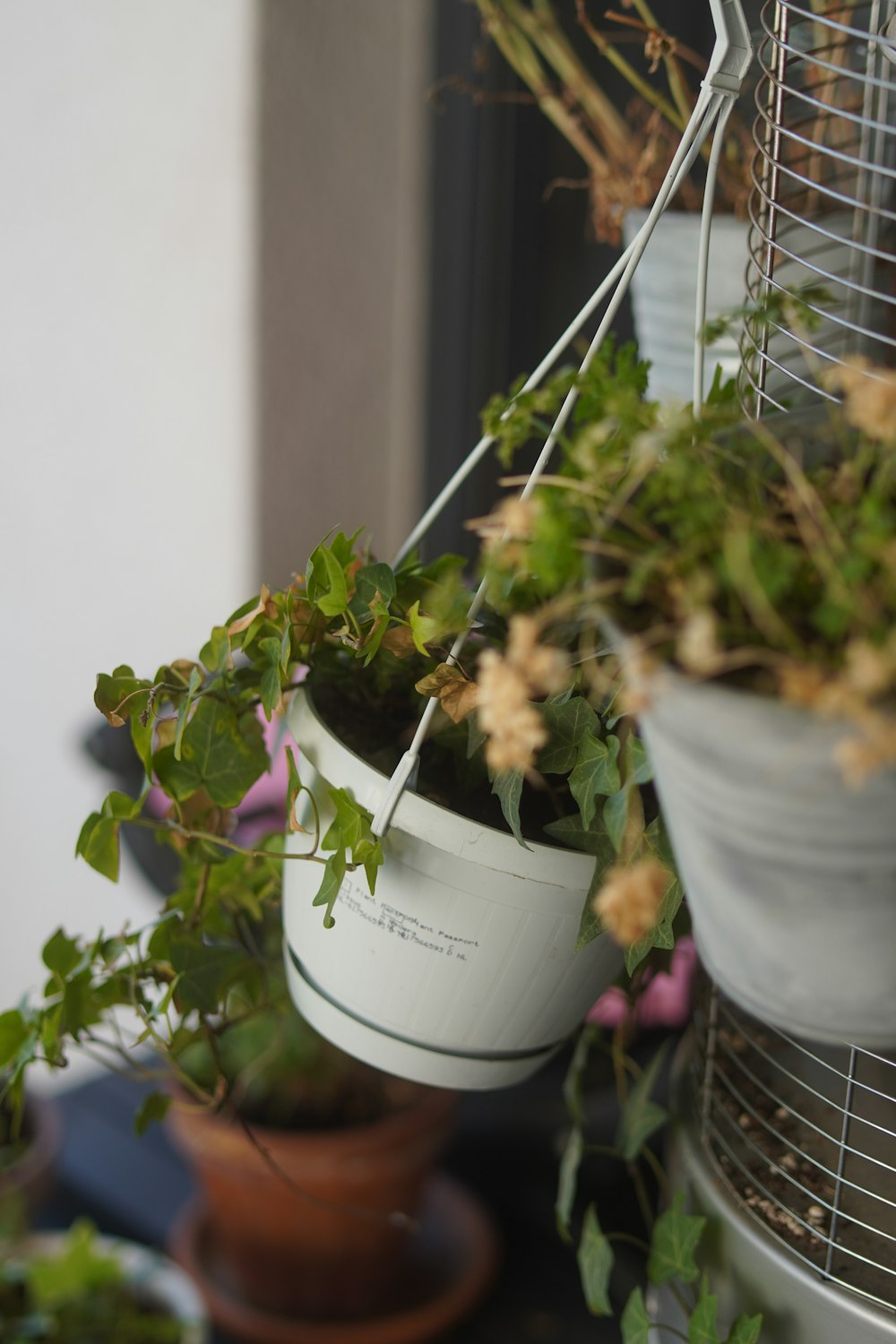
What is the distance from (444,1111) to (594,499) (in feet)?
2.41

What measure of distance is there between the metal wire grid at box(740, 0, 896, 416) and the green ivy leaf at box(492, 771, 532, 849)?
6.3 inches

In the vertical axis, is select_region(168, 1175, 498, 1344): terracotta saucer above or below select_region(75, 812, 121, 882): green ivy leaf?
below

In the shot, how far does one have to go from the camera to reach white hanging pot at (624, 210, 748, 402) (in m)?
0.59

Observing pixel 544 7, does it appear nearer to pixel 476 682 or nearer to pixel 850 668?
Answer: pixel 476 682

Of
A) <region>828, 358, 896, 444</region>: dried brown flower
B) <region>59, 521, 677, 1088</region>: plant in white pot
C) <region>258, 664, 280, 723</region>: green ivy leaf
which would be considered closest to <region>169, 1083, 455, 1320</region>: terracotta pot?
<region>59, 521, 677, 1088</region>: plant in white pot

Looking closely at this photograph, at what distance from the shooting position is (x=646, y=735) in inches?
12.2

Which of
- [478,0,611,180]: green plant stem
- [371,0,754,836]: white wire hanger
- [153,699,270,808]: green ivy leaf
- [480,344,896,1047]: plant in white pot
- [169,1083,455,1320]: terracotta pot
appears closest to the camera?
[480,344,896,1047]: plant in white pot

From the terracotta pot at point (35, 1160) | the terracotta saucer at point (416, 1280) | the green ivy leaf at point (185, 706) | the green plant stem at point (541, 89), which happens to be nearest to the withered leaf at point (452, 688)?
the green ivy leaf at point (185, 706)

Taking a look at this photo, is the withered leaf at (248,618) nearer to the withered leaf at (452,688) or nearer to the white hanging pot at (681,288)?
the withered leaf at (452,688)

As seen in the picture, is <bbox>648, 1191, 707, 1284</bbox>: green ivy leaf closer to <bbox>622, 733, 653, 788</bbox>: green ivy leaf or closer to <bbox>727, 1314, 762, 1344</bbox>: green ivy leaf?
<bbox>727, 1314, 762, 1344</bbox>: green ivy leaf

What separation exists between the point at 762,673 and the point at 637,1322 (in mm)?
330

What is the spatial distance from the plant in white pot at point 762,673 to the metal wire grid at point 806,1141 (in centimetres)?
16

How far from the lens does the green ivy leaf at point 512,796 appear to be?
0.42m

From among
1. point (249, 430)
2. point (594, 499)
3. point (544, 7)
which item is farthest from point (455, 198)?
point (594, 499)
